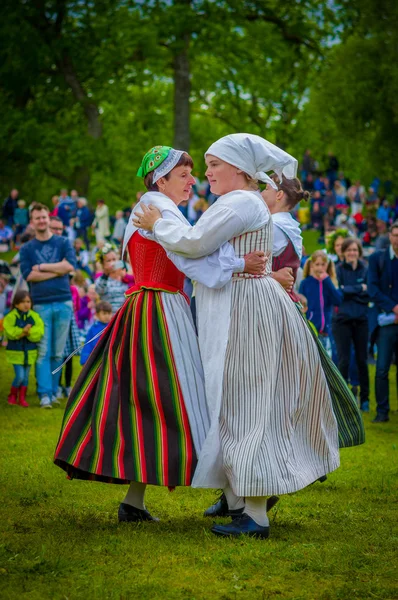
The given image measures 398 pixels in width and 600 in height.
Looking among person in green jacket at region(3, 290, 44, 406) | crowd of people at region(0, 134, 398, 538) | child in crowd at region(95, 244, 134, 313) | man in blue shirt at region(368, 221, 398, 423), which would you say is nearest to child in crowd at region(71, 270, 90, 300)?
child in crowd at region(95, 244, 134, 313)

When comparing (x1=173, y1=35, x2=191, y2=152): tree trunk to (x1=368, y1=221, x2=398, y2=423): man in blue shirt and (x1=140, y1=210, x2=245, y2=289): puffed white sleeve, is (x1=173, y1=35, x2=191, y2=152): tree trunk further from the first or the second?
(x1=140, y1=210, x2=245, y2=289): puffed white sleeve

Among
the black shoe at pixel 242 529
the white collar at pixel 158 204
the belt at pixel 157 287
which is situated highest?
the white collar at pixel 158 204

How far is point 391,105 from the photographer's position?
27.9 m

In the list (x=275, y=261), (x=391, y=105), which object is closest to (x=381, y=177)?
(x=391, y=105)

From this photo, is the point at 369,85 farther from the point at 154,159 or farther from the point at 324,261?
the point at 154,159

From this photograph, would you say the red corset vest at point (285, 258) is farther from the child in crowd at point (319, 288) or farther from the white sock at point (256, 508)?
the child in crowd at point (319, 288)

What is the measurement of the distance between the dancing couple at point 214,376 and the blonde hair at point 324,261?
19.9 ft

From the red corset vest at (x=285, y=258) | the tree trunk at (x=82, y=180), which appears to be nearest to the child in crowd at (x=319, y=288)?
the red corset vest at (x=285, y=258)

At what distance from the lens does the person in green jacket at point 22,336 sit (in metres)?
11.4

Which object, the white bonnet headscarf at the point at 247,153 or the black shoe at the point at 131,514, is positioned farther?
the black shoe at the point at 131,514

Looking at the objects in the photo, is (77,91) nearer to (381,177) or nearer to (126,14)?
(126,14)

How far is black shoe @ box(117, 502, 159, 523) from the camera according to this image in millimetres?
5945

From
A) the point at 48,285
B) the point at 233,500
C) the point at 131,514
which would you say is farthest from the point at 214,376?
→ the point at 48,285

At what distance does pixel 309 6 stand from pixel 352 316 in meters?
20.9
